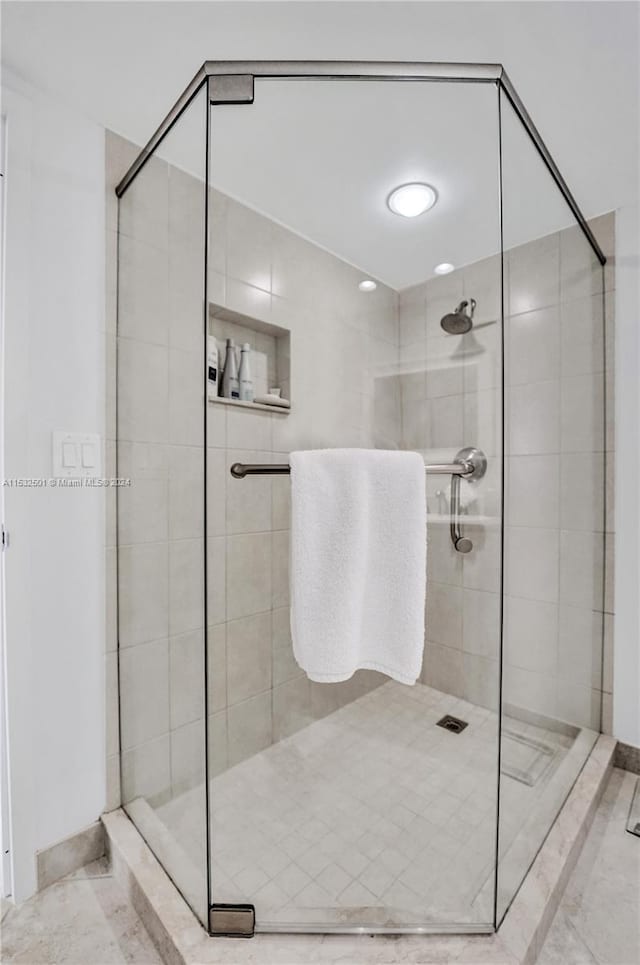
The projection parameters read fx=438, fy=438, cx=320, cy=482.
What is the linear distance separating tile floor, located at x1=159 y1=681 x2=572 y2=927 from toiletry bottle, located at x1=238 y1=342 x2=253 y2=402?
732 millimetres

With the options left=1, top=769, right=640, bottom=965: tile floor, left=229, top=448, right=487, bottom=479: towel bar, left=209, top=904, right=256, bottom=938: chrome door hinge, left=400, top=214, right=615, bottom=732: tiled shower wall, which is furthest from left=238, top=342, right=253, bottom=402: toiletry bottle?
left=1, top=769, right=640, bottom=965: tile floor

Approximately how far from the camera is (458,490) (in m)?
0.97

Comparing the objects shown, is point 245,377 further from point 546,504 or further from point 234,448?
point 546,504

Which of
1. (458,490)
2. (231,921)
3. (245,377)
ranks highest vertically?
(245,377)

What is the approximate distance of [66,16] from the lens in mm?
898

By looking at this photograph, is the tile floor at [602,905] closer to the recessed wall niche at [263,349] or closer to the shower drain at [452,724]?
the shower drain at [452,724]

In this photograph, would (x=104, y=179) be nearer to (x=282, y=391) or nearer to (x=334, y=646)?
(x=282, y=391)

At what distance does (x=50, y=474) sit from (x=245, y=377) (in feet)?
1.79

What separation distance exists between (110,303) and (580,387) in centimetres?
144

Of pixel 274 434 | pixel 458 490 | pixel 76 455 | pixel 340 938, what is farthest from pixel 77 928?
pixel 458 490

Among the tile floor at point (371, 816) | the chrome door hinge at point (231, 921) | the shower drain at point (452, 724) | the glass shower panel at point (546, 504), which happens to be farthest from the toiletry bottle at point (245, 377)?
the chrome door hinge at point (231, 921)

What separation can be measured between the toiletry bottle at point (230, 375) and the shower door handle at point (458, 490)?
517 mm

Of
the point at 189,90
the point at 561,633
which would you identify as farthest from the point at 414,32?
the point at 561,633

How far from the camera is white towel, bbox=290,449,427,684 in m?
0.95
